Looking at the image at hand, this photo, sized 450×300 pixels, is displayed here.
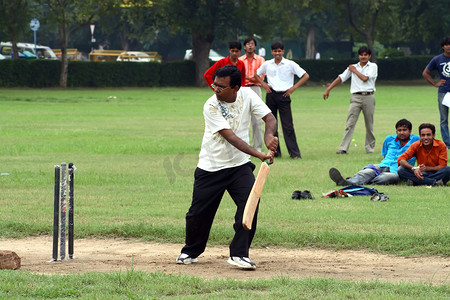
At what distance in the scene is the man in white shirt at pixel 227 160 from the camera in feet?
24.0

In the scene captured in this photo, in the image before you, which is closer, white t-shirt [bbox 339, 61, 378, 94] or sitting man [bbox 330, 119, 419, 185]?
sitting man [bbox 330, 119, 419, 185]

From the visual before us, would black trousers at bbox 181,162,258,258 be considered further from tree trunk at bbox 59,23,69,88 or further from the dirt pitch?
tree trunk at bbox 59,23,69,88

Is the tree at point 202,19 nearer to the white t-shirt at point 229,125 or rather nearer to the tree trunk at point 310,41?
the tree trunk at point 310,41

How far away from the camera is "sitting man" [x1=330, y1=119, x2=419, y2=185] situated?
12391 millimetres

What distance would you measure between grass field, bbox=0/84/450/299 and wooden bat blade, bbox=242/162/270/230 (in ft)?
2.38

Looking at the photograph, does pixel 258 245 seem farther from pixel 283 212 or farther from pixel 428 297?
pixel 428 297

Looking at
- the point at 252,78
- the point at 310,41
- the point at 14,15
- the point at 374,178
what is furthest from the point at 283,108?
the point at 310,41

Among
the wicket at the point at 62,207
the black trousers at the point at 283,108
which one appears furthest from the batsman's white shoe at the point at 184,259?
the black trousers at the point at 283,108

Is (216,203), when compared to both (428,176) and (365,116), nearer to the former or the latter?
(428,176)

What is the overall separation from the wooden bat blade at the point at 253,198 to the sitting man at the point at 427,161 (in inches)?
208

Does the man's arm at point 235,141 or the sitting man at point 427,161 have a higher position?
the man's arm at point 235,141

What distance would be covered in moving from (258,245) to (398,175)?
4493 millimetres

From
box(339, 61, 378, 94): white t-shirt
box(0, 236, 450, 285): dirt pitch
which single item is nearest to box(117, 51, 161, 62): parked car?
box(339, 61, 378, 94): white t-shirt

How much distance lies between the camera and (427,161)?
12086 millimetres
